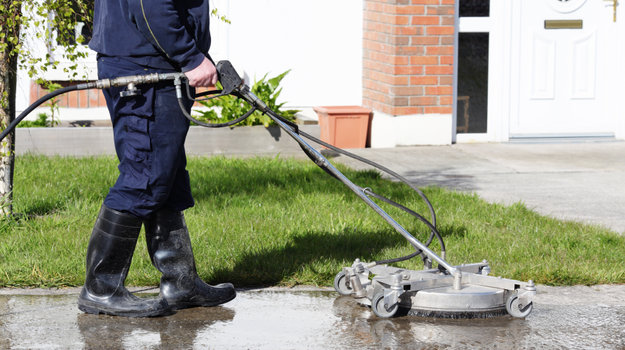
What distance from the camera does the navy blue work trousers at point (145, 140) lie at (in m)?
4.25

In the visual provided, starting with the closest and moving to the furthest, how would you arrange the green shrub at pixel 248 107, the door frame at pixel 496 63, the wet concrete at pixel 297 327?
1. the wet concrete at pixel 297 327
2. the green shrub at pixel 248 107
3. the door frame at pixel 496 63

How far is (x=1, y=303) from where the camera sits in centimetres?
462

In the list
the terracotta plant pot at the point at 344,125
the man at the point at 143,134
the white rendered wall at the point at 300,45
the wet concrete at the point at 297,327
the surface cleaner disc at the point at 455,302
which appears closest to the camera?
the wet concrete at the point at 297,327

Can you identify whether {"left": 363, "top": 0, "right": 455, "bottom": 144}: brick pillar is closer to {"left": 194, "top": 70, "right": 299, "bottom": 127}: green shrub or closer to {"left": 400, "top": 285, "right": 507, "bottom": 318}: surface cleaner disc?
{"left": 194, "top": 70, "right": 299, "bottom": 127}: green shrub

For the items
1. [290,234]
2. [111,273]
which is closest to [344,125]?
[290,234]

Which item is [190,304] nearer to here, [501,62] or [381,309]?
[381,309]

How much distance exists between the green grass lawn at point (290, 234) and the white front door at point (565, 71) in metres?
2.99

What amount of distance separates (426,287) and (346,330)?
0.41 meters

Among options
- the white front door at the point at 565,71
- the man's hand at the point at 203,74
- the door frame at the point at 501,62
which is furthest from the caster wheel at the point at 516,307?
the white front door at the point at 565,71

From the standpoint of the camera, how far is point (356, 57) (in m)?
10.6


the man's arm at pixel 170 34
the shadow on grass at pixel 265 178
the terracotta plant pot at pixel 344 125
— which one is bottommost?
the shadow on grass at pixel 265 178

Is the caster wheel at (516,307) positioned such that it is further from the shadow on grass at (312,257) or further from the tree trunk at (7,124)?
the tree trunk at (7,124)

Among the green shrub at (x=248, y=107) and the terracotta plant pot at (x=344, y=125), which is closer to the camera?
the green shrub at (x=248, y=107)

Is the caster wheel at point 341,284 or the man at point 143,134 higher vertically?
the man at point 143,134
